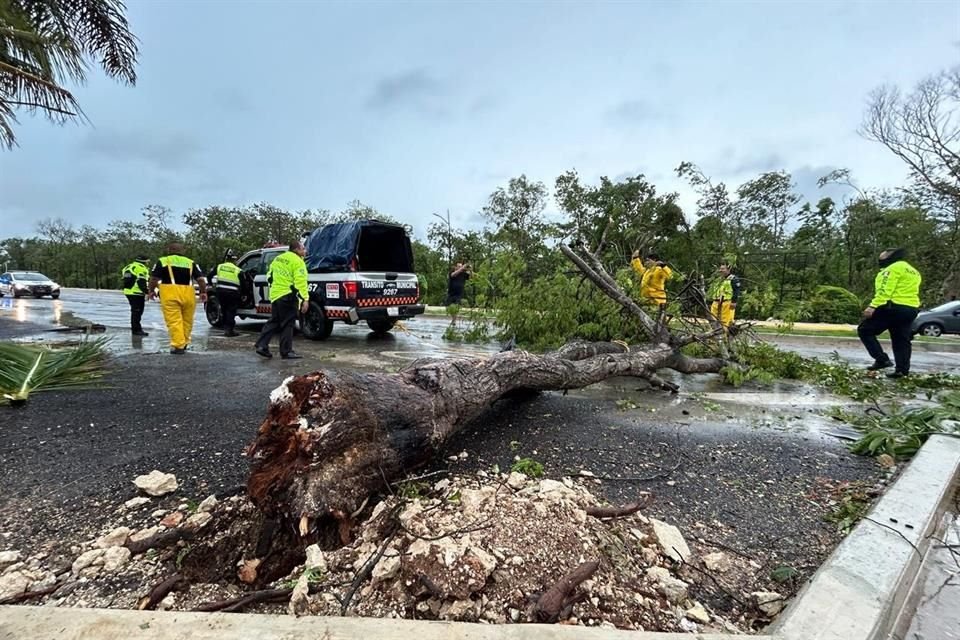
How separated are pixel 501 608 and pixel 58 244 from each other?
192ft

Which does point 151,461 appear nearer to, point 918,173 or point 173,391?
point 173,391

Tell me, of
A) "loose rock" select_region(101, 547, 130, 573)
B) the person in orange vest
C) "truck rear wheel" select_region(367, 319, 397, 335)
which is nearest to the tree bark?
"loose rock" select_region(101, 547, 130, 573)

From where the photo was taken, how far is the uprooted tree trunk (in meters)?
1.82

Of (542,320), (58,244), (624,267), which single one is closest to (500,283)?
(542,320)

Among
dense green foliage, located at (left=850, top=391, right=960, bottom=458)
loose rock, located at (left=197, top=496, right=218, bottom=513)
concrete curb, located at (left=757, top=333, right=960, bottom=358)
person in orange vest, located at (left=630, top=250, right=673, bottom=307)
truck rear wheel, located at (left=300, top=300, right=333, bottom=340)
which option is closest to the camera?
loose rock, located at (left=197, top=496, right=218, bottom=513)

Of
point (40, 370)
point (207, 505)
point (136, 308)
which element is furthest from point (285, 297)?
point (207, 505)

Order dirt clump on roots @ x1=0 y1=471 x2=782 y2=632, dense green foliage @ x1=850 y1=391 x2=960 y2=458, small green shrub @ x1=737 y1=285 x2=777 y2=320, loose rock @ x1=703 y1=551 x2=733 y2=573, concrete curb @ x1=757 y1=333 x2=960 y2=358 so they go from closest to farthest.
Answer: dirt clump on roots @ x1=0 y1=471 x2=782 y2=632 → loose rock @ x1=703 y1=551 x2=733 y2=573 → dense green foliage @ x1=850 y1=391 x2=960 y2=458 → small green shrub @ x1=737 y1=285 x2=777 y2=320 → concrete curb @ x1=757 y1=333 x2=960 y2=358

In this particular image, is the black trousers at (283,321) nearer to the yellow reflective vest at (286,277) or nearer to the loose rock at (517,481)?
the yellow reflective vest at (286,277)

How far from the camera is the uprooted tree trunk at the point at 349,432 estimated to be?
182cm

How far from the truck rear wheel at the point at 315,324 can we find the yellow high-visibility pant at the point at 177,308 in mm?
1818

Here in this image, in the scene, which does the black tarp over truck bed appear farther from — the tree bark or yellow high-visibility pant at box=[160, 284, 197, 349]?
the tree bark

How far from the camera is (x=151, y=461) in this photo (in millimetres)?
2625

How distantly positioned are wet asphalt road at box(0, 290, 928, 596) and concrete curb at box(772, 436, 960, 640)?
0.19 metres

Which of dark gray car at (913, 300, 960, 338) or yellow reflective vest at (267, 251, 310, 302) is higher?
yellow reflective vest at (267, 251, 310, 302)
